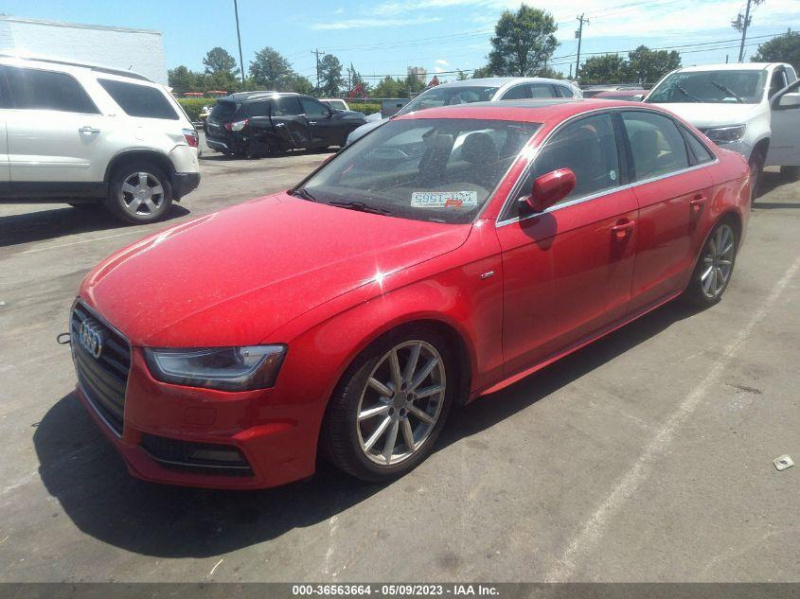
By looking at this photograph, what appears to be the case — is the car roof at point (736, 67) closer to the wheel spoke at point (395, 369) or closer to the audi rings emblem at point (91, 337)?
the wheel spoke at point (395, 369)

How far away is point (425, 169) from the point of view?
3475mm

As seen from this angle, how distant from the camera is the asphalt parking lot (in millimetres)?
2334

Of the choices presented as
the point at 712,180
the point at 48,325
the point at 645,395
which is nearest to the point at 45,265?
the point at 48,325

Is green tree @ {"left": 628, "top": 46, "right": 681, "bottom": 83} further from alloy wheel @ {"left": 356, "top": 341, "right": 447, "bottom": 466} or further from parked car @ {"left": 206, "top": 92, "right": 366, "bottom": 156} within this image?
alloy wheel @ {"left": 356, "top": 341, "right": 447, "bottom": 466}

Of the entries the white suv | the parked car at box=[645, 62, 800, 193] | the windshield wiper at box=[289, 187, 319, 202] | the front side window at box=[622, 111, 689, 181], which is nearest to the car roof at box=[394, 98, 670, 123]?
the front side window at box=[622, 111, 689, 181]

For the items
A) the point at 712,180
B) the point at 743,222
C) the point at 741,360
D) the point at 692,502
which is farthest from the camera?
the point at 743,222

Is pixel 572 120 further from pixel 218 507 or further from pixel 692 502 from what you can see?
pixel 218 507

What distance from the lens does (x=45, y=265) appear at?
19.9 feet

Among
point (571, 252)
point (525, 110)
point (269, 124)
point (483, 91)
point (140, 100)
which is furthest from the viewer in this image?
point (269, 124)

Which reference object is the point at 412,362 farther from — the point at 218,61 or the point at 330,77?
the point at 218,61

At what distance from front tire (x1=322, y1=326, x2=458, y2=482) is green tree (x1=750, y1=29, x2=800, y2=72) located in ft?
219

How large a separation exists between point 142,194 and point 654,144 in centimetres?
615

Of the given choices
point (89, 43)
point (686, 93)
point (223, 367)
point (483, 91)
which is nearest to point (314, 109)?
point (483, 91)

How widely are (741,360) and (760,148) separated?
5.65m
